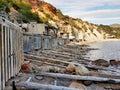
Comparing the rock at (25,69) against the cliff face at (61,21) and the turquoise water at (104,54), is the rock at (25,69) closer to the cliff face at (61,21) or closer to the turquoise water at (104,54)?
the turquoise water at (104,54)

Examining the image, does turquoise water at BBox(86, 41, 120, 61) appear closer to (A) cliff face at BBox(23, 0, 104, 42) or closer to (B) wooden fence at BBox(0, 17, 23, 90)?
(B) wooden fence at BBox(0, 17, 23, 90)

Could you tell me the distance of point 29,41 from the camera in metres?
31.0

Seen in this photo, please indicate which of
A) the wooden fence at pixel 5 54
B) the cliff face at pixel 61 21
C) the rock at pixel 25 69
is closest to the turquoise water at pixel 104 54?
the rock at pixel 25 69

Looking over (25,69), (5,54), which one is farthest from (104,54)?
(5,54)

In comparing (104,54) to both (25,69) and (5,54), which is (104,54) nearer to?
(25,69)

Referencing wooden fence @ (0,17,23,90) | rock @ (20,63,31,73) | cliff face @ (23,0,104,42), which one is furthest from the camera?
cliff face @ (23,0,104,42)

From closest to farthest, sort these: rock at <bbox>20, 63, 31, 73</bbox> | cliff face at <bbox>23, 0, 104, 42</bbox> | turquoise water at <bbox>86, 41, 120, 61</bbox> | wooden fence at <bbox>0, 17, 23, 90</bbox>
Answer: wooden fence at <bbox>0, 17, 23, 90</bbox>, rock at <bbox>20, 63, 31, 73</bbox>, turquoise water at <bbox>86, 41, 120, 61</bbox>, cliff face at <bbox>23, 0, 104, 42</bbox>

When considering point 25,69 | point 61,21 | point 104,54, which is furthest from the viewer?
point 61,21

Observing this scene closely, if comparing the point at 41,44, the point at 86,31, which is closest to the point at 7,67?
the point at 41,44

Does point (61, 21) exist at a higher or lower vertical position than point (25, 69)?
higher

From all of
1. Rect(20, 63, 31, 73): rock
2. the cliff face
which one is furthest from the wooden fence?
the cliff face

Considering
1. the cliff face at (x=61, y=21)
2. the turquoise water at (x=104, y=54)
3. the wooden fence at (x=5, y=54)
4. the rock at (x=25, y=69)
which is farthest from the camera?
the cliff face at (x=61, y=21)

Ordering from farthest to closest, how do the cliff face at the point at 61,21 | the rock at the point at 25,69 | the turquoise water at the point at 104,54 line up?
the cliff face at the point at 61,21 → the turquoise water at the point at 104,54 → the rock at the point at 25,69

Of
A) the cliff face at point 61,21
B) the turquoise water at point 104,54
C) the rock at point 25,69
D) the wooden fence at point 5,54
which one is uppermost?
the cliff face at point 61,21
